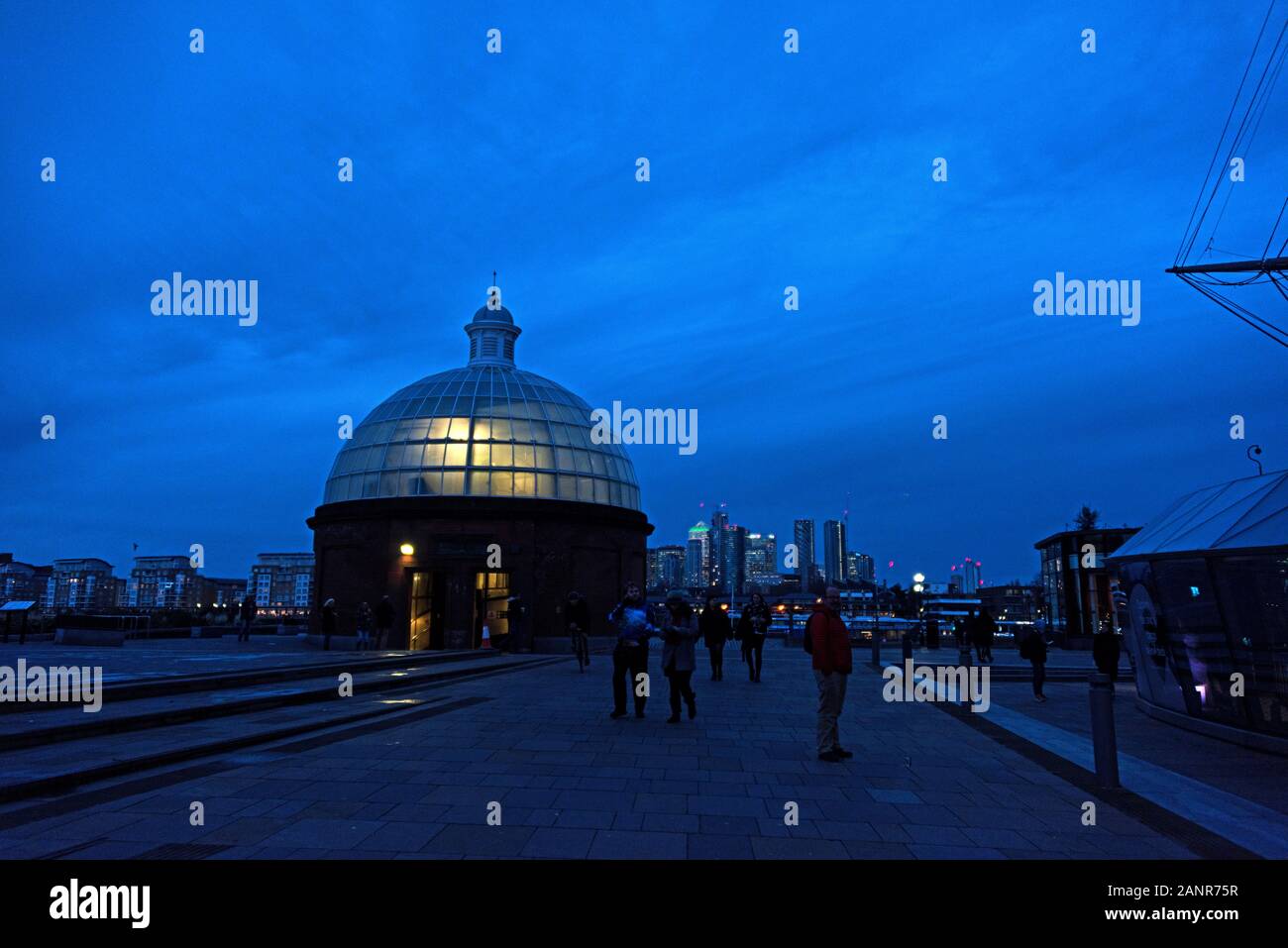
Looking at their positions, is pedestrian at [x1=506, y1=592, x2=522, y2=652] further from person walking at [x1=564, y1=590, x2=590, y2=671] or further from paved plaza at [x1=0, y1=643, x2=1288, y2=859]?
paved plaza at [x1=0, y1=643, x2=1288, y2=859]

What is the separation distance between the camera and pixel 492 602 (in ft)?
104

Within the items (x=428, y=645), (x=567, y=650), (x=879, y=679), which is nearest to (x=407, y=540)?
(x=428, y=645)

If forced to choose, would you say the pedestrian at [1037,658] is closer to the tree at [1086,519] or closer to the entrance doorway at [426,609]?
the entrance doorway at [426,609]

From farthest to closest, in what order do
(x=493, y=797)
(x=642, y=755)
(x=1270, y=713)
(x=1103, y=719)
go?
(x=1270, y=713) < (x=642, y=755) < (x=1103, y=719) < (x=493, y=797)

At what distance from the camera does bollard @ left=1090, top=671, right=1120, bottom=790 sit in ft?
26.7

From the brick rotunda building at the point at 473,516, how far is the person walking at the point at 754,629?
11.4 meters

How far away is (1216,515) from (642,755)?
35.5ft

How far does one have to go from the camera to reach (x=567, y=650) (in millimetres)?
31328

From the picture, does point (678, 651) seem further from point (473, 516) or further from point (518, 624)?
point (473, 516)

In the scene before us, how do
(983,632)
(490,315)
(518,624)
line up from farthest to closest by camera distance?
(490,315) → (518,624) → (983,632)

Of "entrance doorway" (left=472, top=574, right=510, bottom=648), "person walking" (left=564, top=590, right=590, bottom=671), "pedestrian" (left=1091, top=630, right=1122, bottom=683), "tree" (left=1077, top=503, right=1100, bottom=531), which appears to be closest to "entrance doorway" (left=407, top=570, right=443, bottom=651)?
"entrance doorway" (left=472, top=574, right=510, bottom=648)

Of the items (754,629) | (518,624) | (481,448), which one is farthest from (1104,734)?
(481,448)

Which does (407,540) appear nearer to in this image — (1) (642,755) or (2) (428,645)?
(2) (428,645)

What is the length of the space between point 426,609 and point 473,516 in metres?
4.40
